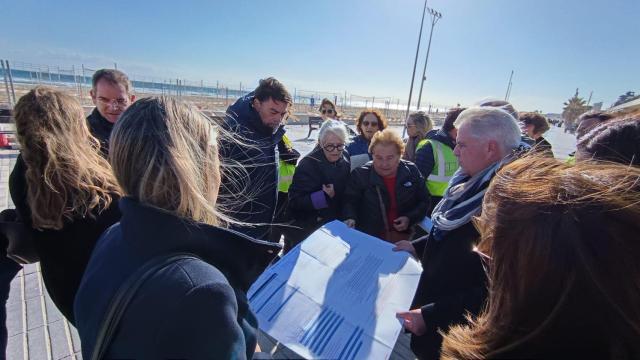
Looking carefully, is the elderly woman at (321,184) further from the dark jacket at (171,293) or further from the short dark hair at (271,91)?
the dark jacket at (171,293)

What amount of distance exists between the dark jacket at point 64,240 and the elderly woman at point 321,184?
151 cm

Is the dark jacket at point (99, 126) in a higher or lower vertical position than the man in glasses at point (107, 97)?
lower

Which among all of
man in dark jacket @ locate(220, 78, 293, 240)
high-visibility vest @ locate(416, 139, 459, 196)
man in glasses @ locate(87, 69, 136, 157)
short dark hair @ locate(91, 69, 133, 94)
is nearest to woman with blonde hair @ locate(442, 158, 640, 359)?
man in dark jacket @ locate(220, 78, 293, 240)

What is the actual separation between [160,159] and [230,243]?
0.30m

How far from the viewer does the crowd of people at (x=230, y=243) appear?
23.9 inches

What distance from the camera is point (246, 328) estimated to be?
0.84 meters

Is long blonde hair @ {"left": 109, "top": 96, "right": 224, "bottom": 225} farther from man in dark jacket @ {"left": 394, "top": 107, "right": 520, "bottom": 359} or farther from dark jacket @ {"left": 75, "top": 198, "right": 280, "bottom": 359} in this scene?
man in dark jacket @ {"left": 394, "top": 107, "right": 520, "bottom": 359}

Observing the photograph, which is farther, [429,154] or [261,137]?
[429,154]

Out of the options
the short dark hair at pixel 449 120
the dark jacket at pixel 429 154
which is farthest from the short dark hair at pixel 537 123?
the dark jacket at pixel 429 154

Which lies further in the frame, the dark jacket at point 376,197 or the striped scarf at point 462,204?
the dark jacket at point 376,197

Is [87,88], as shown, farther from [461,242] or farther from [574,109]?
[574,109]

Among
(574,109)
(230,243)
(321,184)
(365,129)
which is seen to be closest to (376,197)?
(321,184)

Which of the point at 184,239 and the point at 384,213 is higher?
the point at 184,239

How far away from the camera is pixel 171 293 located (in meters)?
0.67
